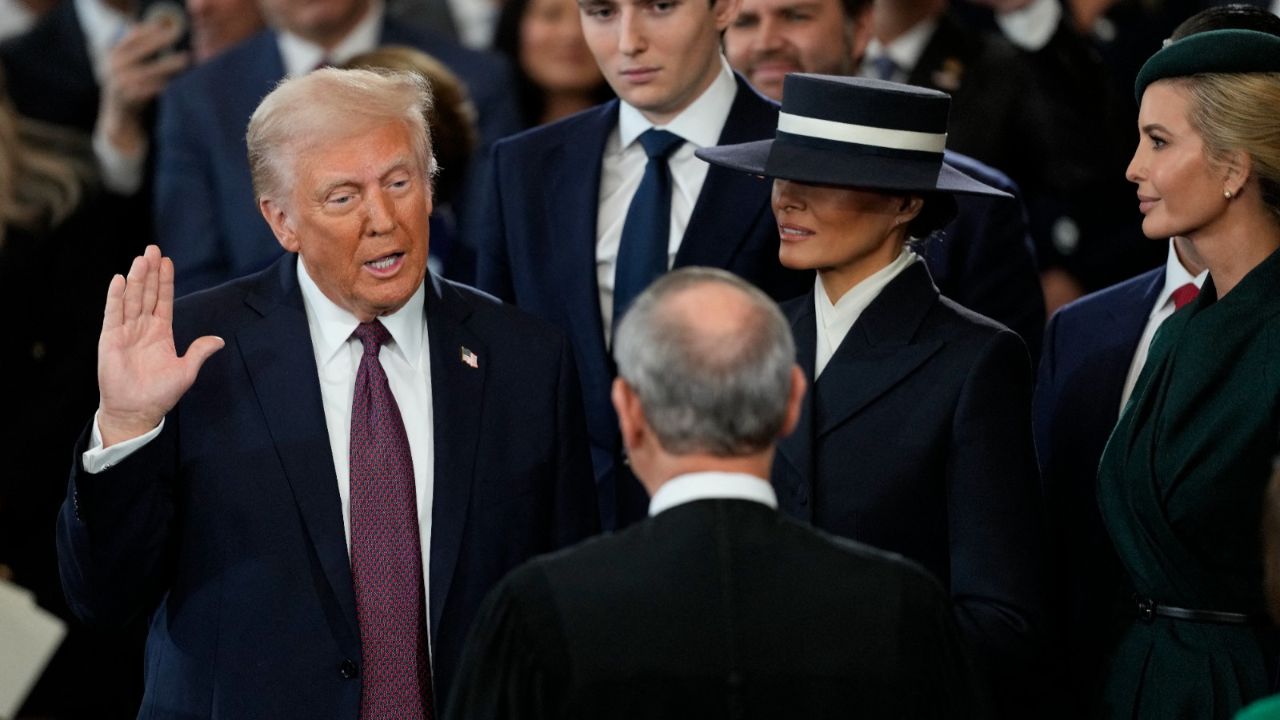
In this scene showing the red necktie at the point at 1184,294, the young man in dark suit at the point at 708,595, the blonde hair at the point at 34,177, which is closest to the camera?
the young man in dark suit at the point at 708,595

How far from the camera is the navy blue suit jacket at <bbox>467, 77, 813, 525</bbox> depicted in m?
4.29

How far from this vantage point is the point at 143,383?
331cm

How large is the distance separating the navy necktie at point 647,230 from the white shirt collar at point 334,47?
6.04 feet

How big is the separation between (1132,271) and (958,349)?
2469 millimetres

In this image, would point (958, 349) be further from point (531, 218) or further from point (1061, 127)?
point (1061, 127)

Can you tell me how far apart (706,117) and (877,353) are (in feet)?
3.60

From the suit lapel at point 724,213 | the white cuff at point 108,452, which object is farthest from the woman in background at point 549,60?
the white cuff at point 108,452

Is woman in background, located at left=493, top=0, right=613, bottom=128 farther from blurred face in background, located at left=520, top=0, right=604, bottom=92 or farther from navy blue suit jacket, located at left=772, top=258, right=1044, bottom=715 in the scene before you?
navy blue suit jacket, located at left=772, top=258, right=1044, bottom=715

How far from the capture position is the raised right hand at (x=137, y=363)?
3.30 meters

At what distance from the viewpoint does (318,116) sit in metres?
3.57

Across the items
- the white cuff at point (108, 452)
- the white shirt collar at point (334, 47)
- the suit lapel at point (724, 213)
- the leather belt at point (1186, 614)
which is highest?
the white shirt collar at point (334, 47)

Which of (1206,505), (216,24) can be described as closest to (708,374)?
(1206,505)

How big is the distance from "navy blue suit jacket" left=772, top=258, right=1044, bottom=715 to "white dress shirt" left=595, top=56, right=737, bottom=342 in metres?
0.87

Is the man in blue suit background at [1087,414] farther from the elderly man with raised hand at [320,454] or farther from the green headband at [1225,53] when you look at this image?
the elderly man with raised hand at [320,454]
